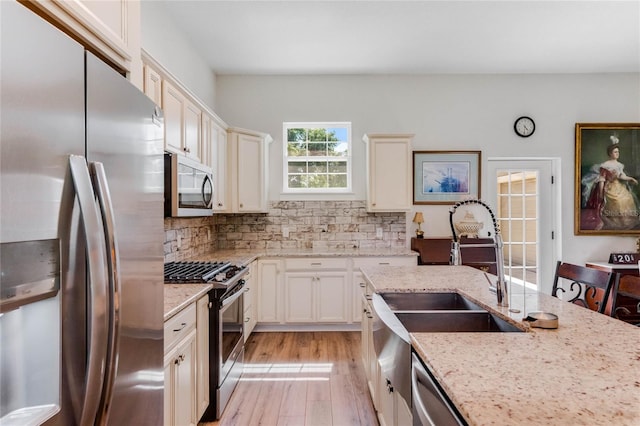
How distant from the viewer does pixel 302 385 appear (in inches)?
106

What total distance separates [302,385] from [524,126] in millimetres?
3974

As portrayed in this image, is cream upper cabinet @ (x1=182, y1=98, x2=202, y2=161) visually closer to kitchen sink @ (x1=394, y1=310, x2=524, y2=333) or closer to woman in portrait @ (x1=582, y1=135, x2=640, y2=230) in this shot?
kitchen sink @ (x1=394, y1=310, x2=524, y2=333)

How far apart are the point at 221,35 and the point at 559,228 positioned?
4.47 m

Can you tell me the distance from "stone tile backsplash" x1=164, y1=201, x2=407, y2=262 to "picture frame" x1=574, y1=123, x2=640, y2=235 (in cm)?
223

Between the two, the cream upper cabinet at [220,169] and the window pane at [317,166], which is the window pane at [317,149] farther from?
the cream upper cabinet at [220,169]

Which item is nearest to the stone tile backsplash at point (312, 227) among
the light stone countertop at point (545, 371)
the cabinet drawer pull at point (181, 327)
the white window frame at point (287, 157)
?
the white window frame at point (287, 157)

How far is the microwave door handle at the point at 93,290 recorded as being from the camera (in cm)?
74

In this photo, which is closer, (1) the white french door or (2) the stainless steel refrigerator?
(2) the stainless steel refrigerator

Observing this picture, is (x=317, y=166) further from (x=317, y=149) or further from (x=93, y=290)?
(x=93, y=290)

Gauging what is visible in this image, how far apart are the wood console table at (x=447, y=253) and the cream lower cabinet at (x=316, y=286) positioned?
93 cm

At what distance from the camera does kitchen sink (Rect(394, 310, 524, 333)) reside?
1578mm

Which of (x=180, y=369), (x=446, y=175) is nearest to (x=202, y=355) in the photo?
(x=180, y=369)

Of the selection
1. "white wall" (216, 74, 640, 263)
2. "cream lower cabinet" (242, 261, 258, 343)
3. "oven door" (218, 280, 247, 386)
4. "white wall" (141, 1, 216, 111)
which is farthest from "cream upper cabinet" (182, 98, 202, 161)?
"white wall" (216, 74, 640, 263)

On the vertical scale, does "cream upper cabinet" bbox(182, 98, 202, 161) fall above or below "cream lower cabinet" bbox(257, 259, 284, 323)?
above
